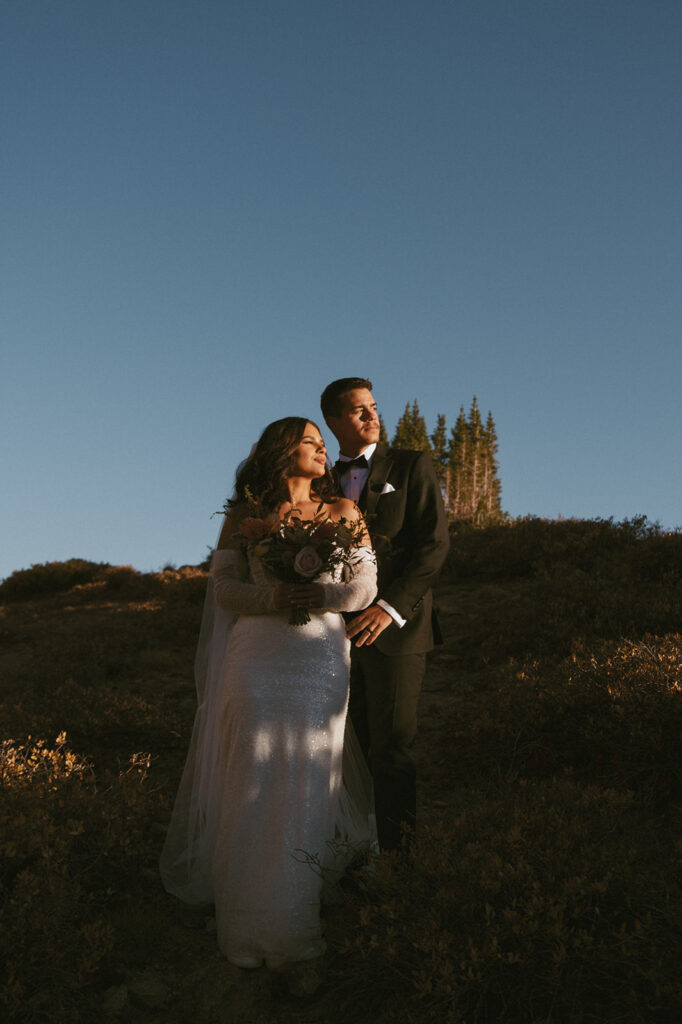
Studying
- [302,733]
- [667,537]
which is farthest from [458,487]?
[302,733]

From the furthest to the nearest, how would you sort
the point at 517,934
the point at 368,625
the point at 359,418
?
1. the point at 359,418
2. the point at 368,625
3. the point at 517,934

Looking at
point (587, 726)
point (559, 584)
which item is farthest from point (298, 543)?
point (559, 584)

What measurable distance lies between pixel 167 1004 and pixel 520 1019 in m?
1.90

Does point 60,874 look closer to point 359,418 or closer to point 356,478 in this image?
point 356,478

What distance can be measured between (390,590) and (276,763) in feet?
4.12

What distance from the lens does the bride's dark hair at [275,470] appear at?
16.1 ft

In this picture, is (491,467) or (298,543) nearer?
(298,543)

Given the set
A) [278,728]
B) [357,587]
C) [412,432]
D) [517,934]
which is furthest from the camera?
[412,432]

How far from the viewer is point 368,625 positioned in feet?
16.0

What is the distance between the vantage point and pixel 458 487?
2217 inches

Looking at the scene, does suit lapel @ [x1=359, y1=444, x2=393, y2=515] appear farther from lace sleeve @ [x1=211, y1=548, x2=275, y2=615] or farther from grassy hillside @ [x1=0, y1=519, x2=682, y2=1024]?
grassy hillside @ [x1=0, y1=519, x2=682, y2=1024]

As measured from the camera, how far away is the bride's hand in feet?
14.8

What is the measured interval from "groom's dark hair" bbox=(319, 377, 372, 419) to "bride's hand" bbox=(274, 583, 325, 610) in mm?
1295

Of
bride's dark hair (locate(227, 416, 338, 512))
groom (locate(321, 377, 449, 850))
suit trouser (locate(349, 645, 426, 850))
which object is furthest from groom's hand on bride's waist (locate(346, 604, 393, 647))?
bride's dark hair (locate(227, 416, 338, 512))
